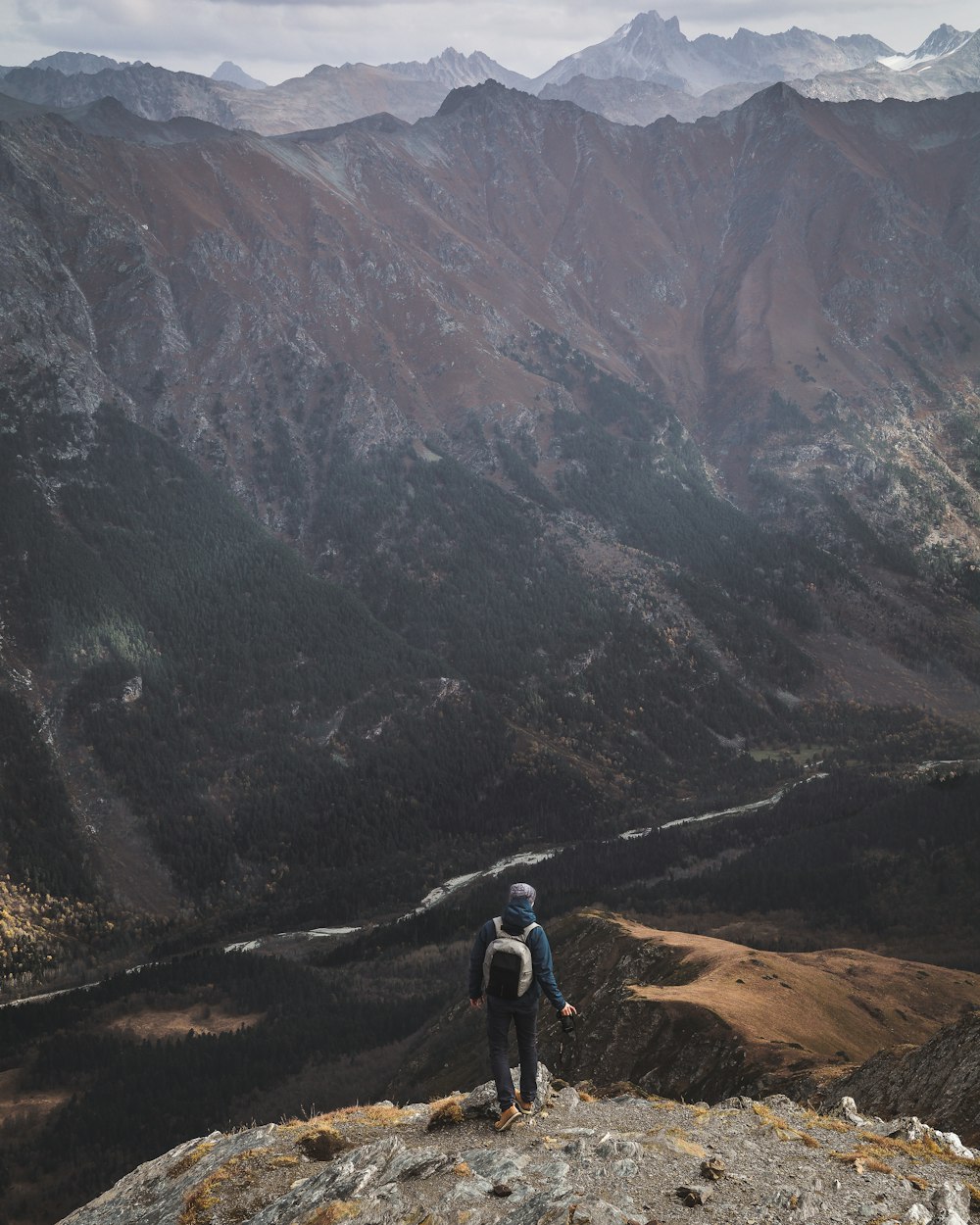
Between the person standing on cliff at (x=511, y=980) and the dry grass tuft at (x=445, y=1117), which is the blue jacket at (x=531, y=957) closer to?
the person standing on cliff at (x=511, y=980)

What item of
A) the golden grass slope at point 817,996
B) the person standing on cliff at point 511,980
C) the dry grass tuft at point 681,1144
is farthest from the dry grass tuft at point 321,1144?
the golden grass slope at point 817,996

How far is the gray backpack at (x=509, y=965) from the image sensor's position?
28.2 metres

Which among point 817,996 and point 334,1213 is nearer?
point 334,1213

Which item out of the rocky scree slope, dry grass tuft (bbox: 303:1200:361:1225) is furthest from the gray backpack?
dry grass tuft (bbox: 303:1200:361:1225)

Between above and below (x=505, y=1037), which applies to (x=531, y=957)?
above

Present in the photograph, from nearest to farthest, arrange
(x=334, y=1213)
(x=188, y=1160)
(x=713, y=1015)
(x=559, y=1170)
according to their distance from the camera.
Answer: (x=334, y=1213) → (x=559, y=1170) → (x=188, y=1160) → (x=713, y=1015)

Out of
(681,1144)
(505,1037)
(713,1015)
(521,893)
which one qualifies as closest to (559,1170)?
(505,1037)

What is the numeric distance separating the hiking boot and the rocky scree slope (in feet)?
0.97

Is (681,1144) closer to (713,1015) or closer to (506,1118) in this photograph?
(506,1118)

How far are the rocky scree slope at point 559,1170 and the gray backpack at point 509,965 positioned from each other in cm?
426

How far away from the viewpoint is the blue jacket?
28484 millimetres

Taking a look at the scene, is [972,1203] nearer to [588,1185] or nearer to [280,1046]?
[588,1185]

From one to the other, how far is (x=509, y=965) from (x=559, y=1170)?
5.30 metres

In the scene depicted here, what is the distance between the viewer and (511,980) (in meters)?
28.2
